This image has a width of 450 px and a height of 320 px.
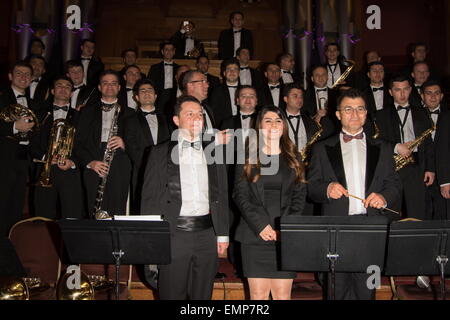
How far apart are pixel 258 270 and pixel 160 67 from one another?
16.0 ft

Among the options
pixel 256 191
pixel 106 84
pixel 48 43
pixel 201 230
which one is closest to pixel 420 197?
pixel 256 191

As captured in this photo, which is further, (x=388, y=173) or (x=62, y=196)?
(x=62, y=196)

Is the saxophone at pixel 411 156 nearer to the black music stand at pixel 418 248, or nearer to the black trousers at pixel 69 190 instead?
the black music stand at pixel 418 248

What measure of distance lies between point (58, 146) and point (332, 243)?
10.2ft

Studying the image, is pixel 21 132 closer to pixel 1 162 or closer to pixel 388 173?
pixel 1 162

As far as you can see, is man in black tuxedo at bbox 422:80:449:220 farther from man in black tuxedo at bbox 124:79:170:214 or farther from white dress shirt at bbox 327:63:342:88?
man in black tuxedo at bbox 124:79:170:214

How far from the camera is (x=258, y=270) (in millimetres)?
3096

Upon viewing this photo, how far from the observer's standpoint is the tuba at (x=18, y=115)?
4.89 m

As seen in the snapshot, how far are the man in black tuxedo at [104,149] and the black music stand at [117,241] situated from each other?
66.8 inches

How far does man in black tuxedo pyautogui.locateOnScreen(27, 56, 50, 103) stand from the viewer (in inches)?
251

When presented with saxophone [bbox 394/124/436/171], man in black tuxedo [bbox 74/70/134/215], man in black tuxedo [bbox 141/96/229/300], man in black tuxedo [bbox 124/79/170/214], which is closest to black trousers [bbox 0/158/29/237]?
man in black tuxedo [bbox 74/70/134/215]
